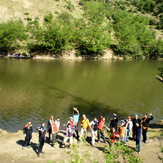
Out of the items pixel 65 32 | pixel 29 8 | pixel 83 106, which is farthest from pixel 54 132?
pixel 29 8

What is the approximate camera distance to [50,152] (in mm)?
10250

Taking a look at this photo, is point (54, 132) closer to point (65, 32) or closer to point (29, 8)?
point (65, 32)

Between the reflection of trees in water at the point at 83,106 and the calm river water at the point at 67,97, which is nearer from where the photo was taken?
the calm river water at the point at 67,97

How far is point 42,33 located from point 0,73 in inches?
1159

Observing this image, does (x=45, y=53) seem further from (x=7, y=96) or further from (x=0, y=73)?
(x=7, y=96)

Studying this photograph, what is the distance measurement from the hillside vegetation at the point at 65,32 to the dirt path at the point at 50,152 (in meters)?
47.9

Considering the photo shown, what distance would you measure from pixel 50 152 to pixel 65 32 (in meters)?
51.6

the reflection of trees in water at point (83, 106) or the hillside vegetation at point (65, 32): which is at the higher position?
the hillside vegetation at point (65, 32)

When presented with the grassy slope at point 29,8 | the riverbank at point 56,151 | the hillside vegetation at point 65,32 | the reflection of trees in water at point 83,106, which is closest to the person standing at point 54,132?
the riverbank at point 56,151

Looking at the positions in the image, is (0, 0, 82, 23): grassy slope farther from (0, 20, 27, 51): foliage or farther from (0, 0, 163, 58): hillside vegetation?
(0, 20, 27, 51): foliage

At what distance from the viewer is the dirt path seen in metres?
9.57

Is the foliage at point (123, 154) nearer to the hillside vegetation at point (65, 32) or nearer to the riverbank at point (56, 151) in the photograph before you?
the riverbank at point (56, 151)

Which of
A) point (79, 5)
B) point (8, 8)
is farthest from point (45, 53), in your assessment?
point (79, 5)

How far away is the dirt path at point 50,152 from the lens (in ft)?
31.4
